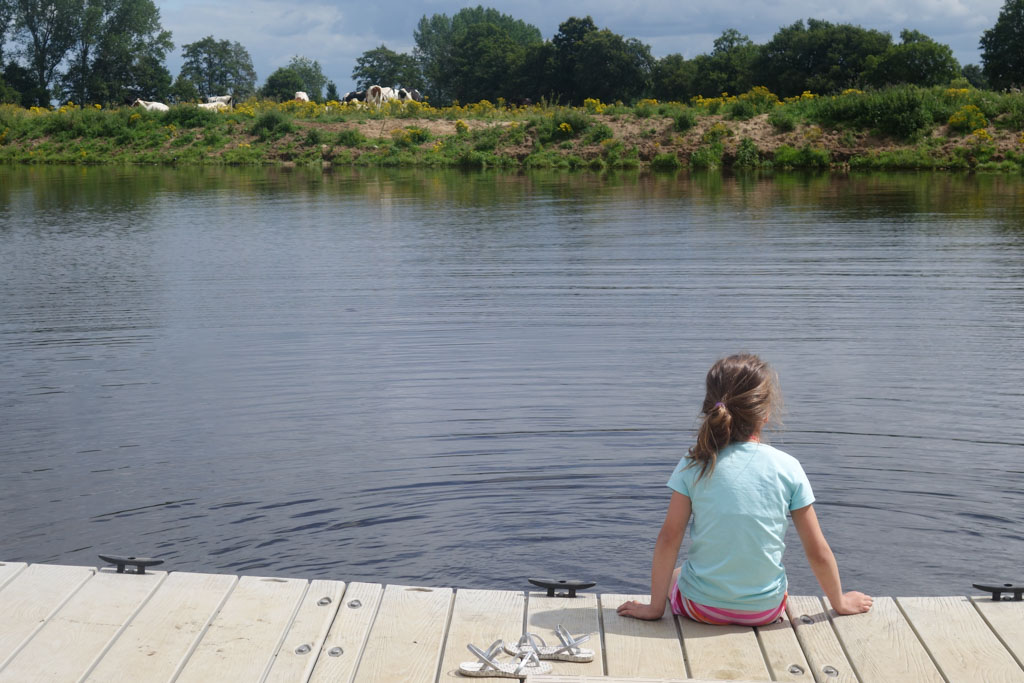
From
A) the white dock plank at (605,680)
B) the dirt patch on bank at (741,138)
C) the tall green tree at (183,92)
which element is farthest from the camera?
the tall green tree at (183,92)

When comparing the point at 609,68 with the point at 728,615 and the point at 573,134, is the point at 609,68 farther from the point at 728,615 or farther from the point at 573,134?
the point at 728,615

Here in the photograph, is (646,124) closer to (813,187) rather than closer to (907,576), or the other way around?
(813,187)

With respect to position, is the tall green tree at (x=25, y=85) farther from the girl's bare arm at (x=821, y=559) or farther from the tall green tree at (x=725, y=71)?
the girl's bare arm at (x=821, y=559)

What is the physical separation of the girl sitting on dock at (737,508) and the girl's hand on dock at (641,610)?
72 mm

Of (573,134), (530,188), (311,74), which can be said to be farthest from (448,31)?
(530,188)

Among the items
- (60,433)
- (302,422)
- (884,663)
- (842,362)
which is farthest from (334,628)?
(842,362)

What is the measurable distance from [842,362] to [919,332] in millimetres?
1394

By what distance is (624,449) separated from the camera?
618 cm

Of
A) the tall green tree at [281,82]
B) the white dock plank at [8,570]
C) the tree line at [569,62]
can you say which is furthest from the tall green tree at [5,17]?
the white dock plank at [8,570]

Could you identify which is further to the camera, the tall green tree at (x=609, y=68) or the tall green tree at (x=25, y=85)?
the tall green tree at (x=25, y=85)

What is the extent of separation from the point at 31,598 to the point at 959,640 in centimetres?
316

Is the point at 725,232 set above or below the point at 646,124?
below

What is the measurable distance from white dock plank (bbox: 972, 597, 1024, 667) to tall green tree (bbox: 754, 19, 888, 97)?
52606mm

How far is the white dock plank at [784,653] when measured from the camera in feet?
10.3
